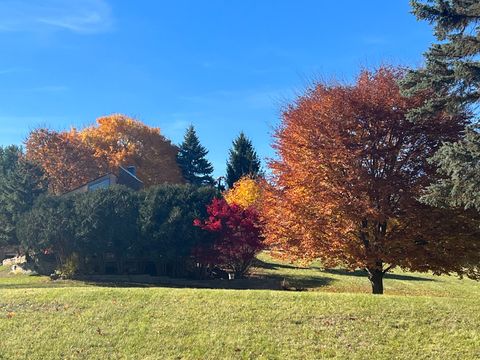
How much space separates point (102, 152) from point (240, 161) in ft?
54.6

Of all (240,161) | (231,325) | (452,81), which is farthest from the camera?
(240,161)

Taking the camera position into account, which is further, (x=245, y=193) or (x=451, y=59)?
(x=245, y=193)

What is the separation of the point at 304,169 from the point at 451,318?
22.0 ft

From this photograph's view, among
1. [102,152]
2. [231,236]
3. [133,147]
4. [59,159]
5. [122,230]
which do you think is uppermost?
[133,147]

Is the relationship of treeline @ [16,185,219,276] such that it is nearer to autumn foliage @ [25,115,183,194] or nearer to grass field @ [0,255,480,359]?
grass field @ [0,255,480,359]

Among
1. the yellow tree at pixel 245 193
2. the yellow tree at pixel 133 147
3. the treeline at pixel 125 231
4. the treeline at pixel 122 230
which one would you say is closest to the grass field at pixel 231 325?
the treeline at pixel 125 231

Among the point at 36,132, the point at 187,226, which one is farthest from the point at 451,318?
the point at 36,132

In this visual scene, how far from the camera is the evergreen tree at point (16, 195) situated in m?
31.7

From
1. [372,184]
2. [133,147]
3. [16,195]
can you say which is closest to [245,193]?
[16,195]

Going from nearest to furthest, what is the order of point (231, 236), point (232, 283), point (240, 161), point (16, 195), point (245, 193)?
point (232, 283), point (231, 236), point (16, 195), point (245, 193), point (240, 161)

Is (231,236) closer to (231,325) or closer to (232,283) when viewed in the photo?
(232,283)

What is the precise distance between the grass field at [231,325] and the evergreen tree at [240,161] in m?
42.6

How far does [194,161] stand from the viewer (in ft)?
198

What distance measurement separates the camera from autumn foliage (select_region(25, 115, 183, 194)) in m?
49.5
